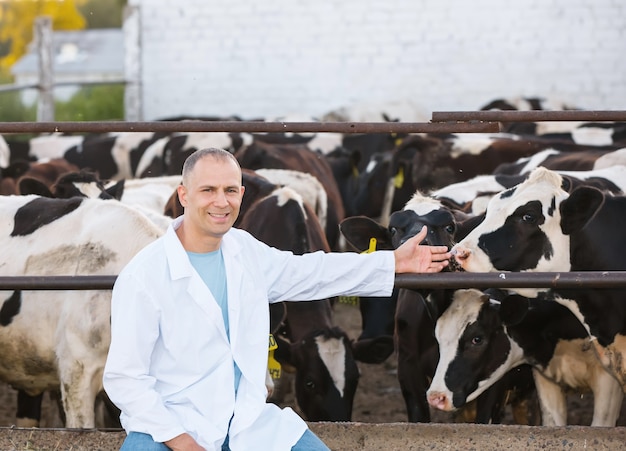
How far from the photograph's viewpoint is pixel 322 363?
505 cm

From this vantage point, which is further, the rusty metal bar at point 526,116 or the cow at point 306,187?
the cow at point 306,187

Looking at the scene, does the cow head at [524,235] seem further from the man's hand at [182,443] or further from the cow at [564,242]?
the man's hand at [182,443]

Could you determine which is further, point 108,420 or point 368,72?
point 368,72

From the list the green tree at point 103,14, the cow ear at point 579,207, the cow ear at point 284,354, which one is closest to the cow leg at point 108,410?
the cow ear at point 284,354

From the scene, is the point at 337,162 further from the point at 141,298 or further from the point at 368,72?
the point at 141,298

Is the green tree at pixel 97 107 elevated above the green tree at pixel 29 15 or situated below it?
below

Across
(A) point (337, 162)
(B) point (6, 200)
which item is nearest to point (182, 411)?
(B) point (6, 200)

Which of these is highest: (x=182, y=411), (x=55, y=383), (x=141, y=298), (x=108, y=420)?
(x=141, y=298)

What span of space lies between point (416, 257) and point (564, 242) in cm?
96

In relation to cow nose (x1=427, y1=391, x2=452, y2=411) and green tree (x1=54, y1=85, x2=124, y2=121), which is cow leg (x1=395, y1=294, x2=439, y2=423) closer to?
cow nose (x1=427, y1=391, x2=452, y2=411)

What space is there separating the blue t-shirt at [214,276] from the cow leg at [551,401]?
90.3 inches

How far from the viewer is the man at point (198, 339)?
2.88m

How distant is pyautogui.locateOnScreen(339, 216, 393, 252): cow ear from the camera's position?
4.80 metres

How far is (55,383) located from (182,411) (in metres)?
2.10
